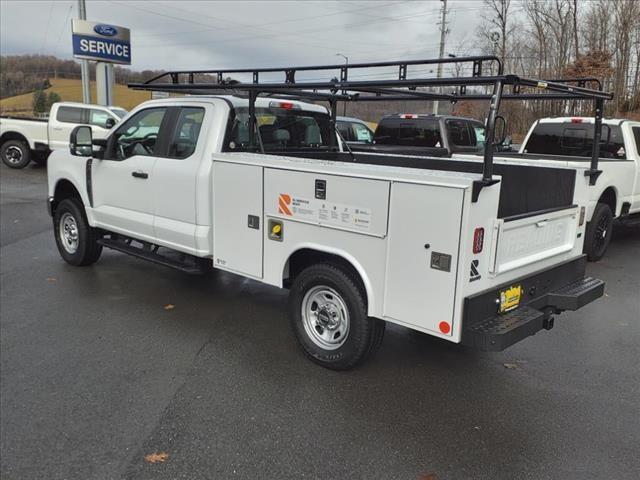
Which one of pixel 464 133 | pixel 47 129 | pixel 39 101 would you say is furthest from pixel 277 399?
pixel 39 101

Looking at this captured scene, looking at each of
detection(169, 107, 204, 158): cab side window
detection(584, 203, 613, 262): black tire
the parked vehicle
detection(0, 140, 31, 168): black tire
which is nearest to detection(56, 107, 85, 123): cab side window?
detection(0, 140, 31, 168): black tire

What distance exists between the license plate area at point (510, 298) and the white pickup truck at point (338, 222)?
0.01 metres

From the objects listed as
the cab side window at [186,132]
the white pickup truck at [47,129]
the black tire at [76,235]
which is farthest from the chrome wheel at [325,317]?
the white pickup truck at [47,129]

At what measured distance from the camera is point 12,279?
6.79 m

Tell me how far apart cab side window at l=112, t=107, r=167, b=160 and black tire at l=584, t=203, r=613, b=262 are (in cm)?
593

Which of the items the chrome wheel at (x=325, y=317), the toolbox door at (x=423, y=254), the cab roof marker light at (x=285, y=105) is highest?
the cab roof marker light at (x=285, y=105)

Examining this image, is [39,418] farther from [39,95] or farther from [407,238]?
[39,95]

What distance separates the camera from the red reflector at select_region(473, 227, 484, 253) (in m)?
3.40

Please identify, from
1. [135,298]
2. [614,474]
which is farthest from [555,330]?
[135,298]

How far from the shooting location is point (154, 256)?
19.5 ft

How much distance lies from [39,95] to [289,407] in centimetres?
5973

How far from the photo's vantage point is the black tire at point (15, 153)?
18.4 meters

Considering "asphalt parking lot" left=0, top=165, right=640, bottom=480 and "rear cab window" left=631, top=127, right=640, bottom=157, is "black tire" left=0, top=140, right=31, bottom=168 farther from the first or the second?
"rear cab window" left=631, top=127, right=640, bottom=157

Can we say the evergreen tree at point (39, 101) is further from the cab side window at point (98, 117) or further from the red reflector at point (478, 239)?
the red reflector at point (478, 239)
